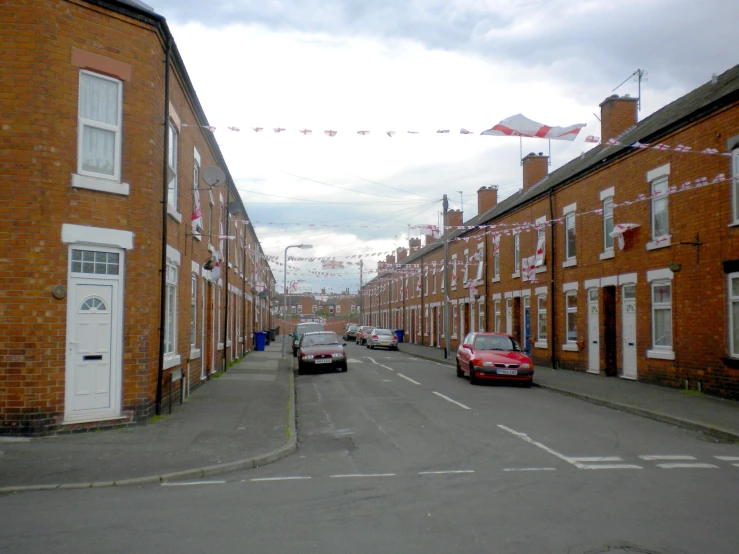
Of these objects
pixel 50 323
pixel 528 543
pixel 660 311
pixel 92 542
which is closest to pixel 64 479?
pixel 92 542

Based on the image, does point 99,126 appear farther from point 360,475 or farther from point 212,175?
point 360,475

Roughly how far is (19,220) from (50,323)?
158cm

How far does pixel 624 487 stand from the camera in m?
7.33

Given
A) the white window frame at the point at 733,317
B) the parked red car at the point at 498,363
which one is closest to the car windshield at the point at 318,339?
the parked red car at the point at 498,363

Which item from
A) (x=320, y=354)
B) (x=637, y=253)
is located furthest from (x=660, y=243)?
(x=320, y=354)

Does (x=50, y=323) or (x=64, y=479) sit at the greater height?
(x=50, y=323)

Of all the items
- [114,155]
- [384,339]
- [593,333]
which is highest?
[114,155]

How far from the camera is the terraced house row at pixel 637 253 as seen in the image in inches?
608

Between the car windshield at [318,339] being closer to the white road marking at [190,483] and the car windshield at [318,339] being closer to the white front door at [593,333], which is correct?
the white front door at [593,333]

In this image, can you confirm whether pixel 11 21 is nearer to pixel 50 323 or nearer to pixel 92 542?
pixel 50 323

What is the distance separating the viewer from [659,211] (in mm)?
18500

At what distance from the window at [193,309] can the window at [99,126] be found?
5.52 m

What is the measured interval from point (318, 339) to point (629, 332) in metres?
10.9

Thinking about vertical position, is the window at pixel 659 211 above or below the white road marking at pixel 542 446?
above
